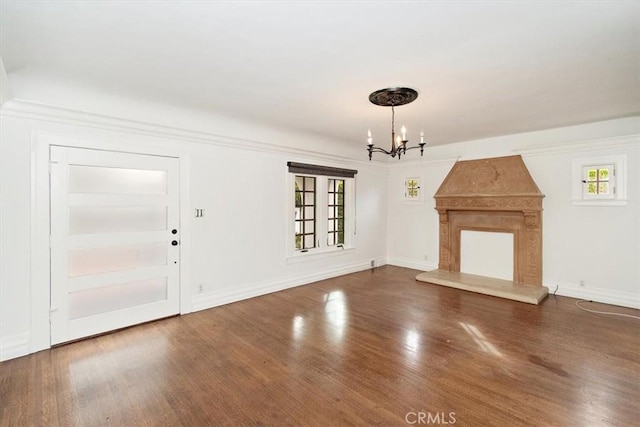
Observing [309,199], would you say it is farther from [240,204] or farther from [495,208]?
[495,208]

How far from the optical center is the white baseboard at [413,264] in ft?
21.4

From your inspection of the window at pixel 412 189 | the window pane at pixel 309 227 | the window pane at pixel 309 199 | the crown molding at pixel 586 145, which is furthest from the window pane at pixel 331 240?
the crown molding at pixel 586 145

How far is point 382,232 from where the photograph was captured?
23.6ft

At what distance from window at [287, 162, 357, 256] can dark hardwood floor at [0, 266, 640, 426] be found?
5.92ft

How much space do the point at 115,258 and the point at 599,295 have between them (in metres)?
6.68

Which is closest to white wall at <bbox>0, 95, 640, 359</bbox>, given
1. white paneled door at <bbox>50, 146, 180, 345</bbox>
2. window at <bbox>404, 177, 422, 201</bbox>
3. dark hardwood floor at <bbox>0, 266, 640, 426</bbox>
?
white paneled door at <bbox>50, 146, 180, 345</bbox>

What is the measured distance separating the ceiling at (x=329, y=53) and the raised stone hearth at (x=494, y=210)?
5.04 ft

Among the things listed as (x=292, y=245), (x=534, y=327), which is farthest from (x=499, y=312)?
(x=292, y=245)

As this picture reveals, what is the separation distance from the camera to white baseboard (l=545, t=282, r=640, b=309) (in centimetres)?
430

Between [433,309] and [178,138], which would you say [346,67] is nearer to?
[178,138]

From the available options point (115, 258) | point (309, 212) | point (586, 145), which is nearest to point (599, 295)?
point (586, 145)

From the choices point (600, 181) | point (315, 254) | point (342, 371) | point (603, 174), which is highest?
point (603, 174)

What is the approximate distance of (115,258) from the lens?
3.58 metres

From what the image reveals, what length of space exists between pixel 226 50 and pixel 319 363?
9.17 ft
